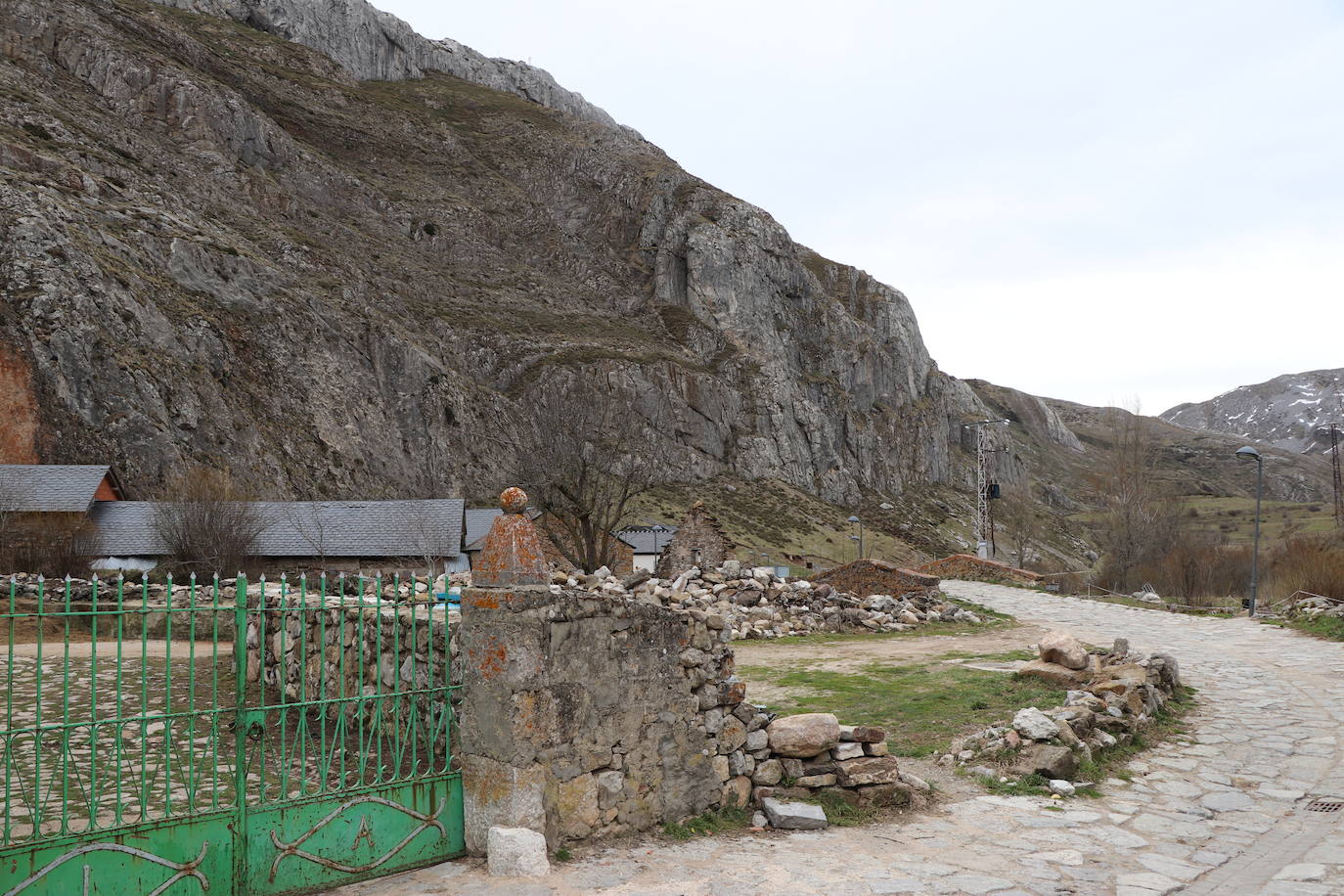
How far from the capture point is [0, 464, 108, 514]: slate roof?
100 feet

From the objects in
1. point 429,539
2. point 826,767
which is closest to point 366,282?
point 429,539

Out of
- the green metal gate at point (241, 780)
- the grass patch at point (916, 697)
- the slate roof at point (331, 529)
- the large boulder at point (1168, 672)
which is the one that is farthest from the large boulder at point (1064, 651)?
the slate roof at point (331, 529)

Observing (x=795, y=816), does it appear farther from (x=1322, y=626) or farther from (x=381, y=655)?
(x=1322, y=626)

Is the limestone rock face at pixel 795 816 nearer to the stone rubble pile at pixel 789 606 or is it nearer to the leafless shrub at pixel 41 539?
the stone rubble pile at pixel 789 606

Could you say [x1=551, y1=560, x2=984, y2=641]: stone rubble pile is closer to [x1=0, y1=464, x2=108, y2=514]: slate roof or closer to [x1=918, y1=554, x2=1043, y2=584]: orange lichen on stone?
[x1=918, y1=554, x2=1043, y2=584]: orange lichen on stone

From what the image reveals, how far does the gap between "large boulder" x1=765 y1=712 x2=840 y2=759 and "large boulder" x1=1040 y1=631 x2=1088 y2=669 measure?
6.41 meters

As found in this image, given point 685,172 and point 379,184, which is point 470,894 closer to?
point 379,184

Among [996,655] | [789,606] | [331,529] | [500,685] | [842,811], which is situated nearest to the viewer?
[500,685]

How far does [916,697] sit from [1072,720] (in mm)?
2877

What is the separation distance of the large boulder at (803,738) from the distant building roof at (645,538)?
39.5 meters

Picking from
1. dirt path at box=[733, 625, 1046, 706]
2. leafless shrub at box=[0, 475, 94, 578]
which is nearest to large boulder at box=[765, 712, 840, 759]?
dirt path at box=[733, 625, 1046, 706]

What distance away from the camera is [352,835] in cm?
593

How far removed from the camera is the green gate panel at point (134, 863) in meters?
4.70

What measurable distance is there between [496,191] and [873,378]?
53.4 m
